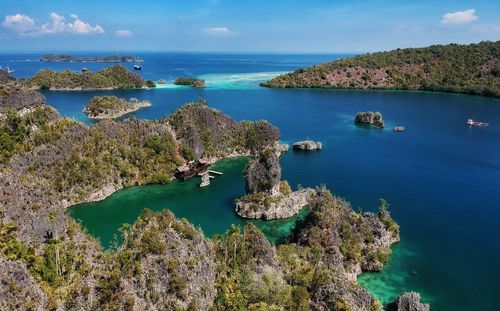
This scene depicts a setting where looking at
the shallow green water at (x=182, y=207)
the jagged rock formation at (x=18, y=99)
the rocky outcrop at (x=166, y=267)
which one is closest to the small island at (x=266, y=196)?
the shallow green water at (x=182, y=207)

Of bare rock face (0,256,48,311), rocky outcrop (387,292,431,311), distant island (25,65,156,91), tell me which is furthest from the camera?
distant island (25,65,156,91)

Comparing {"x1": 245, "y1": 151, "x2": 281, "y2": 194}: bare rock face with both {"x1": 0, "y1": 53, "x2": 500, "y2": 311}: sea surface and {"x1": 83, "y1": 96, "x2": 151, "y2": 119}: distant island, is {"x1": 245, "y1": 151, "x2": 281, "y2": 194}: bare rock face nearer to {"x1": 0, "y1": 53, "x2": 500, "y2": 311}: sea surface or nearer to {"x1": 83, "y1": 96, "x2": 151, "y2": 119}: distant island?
{"x1": 0, "y1": 53, "x2": 500, "y2": 311}: sea surface

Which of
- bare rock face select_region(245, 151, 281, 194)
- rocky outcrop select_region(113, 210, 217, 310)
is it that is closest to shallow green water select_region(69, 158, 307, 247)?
bare rock face select_region(245, 151, 281, 194)

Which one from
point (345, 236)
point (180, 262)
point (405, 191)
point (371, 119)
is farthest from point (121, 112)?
point (180, 262)

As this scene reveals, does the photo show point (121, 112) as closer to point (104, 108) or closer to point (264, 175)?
point (104, 108)

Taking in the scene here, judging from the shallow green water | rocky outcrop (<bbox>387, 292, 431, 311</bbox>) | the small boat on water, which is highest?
the small boat on water

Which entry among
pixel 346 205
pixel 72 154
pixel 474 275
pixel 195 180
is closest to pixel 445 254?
pixel 474 275

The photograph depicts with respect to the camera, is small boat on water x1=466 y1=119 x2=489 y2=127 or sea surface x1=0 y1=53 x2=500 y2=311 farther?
small boat on water x1=466 y1=119 x2=489 y2=127
